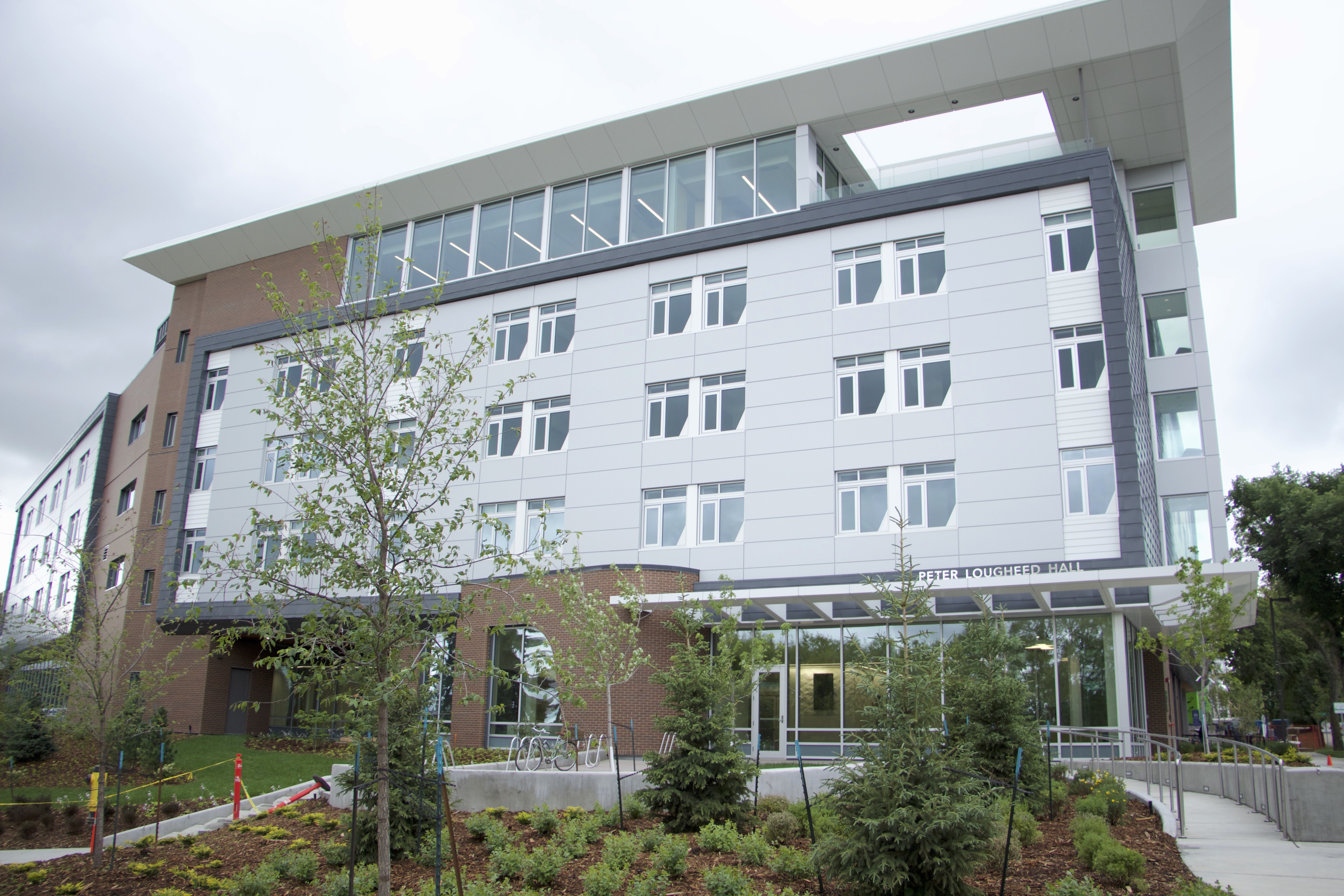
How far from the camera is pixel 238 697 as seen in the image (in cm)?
4041

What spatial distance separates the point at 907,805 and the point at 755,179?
24.7 m

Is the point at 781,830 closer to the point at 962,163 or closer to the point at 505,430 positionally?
the point at 962,163

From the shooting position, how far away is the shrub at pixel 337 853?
13.9 m

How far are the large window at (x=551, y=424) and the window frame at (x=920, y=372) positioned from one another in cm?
1113

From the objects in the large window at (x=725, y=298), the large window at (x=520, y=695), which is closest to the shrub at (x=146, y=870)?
the large window at (x=520, y=695)

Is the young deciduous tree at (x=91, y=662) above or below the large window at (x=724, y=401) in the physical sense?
below

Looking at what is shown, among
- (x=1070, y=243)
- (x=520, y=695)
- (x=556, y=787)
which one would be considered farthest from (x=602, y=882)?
(x=1070, y=243)

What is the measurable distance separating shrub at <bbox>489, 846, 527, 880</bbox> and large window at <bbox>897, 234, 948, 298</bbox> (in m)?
20.2

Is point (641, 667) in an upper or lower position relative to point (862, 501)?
lower

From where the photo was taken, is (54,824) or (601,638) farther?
(601,638)

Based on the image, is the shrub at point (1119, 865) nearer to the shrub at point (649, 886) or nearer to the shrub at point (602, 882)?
the shrub at point (649, 886)

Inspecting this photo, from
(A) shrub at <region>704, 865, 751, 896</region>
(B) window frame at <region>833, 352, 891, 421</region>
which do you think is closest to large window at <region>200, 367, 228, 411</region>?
(B) window frame at <region>833, 352, 891, 421</region>

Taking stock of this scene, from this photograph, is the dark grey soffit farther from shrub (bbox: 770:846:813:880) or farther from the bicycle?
shrub (bbox: 770:846:813:880)

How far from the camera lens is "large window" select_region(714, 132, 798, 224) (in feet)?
101
